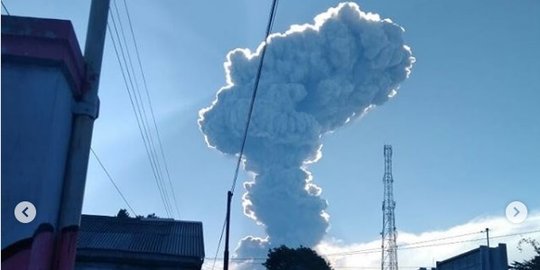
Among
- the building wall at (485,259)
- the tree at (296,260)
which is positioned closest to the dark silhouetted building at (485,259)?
the building wall at (485,259)

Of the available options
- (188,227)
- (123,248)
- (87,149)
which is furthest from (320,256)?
(87,149)

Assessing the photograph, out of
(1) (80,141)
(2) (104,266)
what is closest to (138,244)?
(2) (104,266)

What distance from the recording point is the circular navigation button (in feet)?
21.5

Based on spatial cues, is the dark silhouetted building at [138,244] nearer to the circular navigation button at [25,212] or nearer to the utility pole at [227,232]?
the utility pole at [227,232]

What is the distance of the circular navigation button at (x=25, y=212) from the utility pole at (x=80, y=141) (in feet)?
1.56

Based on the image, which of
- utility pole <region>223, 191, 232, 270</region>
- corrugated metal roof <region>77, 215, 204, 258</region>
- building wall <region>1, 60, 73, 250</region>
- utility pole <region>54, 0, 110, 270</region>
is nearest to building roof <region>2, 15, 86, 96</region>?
building wall <region>1, 60, 73, 250</region>

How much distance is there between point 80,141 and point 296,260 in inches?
1859

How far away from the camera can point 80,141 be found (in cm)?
731

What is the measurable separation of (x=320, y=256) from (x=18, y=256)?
49.3m

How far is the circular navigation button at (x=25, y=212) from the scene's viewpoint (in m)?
6.55

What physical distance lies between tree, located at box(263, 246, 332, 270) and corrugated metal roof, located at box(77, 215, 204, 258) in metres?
25.3

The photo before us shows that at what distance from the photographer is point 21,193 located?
6.57m

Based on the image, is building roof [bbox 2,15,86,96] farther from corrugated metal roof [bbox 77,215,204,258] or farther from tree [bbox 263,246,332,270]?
tree [bbox 263,246,332,270]

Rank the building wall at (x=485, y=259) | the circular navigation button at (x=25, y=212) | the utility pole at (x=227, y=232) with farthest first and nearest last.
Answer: the utility pole at (x=227, y=232) → the building wall at (x=485, y=259) → the circular navigation button at (x=25, y=212)
